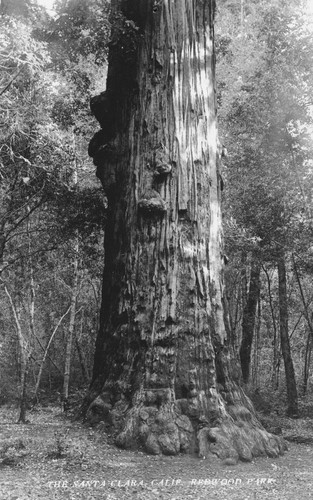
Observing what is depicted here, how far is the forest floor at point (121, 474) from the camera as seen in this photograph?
11.2ft

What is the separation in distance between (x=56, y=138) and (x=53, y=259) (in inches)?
184

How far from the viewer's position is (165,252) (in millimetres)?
5008

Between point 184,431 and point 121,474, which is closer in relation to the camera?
point 121,474

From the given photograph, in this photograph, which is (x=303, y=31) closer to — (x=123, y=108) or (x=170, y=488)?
(x=123, y=108)

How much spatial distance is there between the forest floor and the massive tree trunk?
0.21 meters

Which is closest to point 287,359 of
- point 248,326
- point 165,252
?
point 248,326

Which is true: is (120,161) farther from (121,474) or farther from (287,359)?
(287,359)

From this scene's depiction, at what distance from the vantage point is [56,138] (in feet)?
26.4

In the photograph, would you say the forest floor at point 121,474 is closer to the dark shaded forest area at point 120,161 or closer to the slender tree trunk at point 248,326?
→ the dark shaded forest area at point 120,161

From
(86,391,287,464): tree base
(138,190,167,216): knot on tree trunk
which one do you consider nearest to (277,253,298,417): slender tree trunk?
(138,190,167,216): knot on tree trunk

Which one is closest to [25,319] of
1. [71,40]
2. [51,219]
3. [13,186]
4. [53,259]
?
[53,259]

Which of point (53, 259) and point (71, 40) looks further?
point (53, 259)

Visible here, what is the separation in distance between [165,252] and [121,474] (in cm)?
224

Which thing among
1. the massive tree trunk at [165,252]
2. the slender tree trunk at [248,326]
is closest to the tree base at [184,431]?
the massive tree trunk at [165,252]
